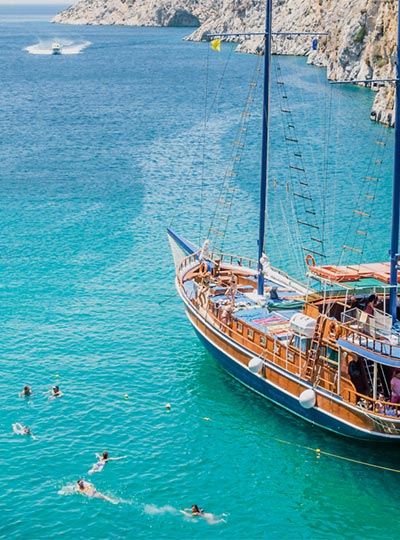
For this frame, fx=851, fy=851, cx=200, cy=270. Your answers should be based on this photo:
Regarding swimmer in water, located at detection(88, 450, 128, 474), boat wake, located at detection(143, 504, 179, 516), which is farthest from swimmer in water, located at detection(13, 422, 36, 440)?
boat wake, located at detection(143, 504, 179, 516)

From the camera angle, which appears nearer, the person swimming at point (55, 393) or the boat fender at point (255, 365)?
the boat fender at point (255, 365)

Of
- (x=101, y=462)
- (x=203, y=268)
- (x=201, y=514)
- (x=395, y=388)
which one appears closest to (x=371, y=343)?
(x=395, y=388)

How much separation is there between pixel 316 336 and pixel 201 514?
8890 millimetres

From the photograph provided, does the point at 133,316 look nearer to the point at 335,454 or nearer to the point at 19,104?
the point at 335,454

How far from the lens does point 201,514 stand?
30.3 meters

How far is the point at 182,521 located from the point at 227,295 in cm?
1426

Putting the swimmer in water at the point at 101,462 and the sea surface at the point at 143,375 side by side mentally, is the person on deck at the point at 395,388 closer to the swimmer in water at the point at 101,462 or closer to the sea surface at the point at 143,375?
the sea surface at the point at 143,375

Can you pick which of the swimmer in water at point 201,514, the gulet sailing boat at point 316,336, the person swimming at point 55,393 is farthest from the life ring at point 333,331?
the person swimming at point 55,393

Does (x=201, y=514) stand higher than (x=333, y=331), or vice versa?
(x=333, y=331)

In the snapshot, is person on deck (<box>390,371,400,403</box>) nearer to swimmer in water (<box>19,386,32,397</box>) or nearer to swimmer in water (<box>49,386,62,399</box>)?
swimmer in water (<box>49,386,62,399</box>)

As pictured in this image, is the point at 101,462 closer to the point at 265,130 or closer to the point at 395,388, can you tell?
the point at 395,388

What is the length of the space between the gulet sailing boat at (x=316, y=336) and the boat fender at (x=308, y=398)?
0.05 metres

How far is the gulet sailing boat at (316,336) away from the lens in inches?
1308

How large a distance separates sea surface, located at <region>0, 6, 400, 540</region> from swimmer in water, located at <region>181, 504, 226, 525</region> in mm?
180
